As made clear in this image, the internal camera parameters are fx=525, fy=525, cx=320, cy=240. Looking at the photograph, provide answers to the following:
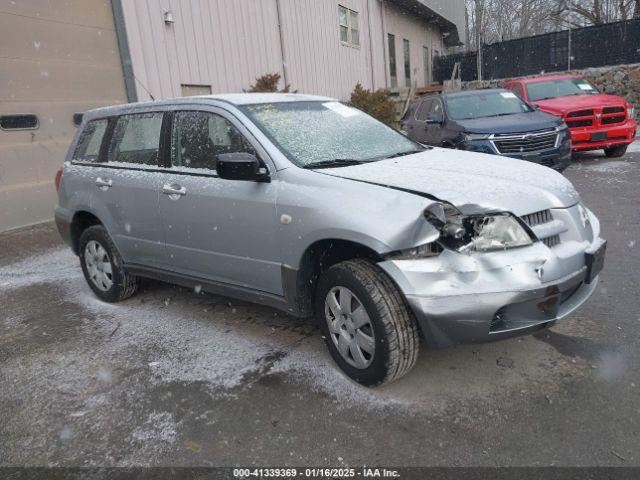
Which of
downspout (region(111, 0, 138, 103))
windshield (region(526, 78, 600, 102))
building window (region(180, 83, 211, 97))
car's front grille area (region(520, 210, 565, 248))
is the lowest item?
car's front grille area (region(520, 210, 565, 248))

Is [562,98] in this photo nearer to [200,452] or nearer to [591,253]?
[591,253]

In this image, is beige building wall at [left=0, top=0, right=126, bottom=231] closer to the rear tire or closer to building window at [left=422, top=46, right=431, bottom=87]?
the rear tire

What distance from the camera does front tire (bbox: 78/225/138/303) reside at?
470 cm

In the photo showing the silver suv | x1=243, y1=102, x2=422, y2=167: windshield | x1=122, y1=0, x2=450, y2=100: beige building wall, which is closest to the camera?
the silver suv

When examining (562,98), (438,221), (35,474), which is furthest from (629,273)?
(562,98)

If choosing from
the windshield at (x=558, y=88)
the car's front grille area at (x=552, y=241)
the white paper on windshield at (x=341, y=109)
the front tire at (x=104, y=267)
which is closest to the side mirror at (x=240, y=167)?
the white paper on windshield at (x=341, y=109)

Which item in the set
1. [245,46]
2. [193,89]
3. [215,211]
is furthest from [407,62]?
[215,211]

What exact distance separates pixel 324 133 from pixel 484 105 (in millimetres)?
6322

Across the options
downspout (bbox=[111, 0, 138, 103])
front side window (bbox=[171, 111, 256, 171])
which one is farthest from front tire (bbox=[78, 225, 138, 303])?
downspout (bbox=[111, 0, 138, 103])

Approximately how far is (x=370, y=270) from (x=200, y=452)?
50.3 inches

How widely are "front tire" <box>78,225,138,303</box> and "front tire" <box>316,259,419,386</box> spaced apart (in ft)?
7.71

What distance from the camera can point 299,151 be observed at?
347 centimetres

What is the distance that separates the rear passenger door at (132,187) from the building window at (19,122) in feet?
13.5

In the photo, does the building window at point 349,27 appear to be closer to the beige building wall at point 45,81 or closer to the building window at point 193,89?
the building window at point 193,89
